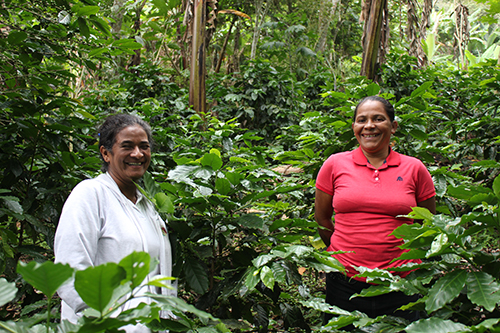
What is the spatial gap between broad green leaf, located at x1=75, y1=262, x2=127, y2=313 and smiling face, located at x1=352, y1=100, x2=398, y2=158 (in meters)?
1.61

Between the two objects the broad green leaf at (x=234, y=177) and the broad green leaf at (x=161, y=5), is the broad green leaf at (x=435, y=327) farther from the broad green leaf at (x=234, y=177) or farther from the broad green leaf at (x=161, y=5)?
the broad green leaf at (x=161, y=5)

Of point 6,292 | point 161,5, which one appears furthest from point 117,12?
point 6,292

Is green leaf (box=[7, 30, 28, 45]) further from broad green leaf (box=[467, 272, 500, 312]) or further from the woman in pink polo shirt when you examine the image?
broad green leaf (box=[467, 272, 500, 312])

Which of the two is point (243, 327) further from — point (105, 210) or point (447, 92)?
point (447, 92)

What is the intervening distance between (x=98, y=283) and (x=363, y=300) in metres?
1.52

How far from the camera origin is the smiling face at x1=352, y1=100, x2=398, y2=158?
6.52ft

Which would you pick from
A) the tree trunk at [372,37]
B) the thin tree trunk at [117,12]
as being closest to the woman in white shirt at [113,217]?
the tree trunk at [372,37]

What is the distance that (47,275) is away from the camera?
639mm

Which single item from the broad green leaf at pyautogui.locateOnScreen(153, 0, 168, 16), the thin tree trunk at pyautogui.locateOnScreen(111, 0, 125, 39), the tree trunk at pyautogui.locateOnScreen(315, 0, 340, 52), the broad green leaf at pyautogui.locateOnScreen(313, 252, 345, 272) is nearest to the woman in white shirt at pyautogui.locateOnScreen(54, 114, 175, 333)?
the broad green leaf at pyautogui.locateOnScreen(313, 252, 345, 272)

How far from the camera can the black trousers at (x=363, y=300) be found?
1.81 m

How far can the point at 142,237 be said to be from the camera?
1545 millimetres

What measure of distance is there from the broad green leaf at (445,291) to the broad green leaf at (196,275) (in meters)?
1.01

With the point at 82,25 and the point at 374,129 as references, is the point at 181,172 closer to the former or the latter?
the point at 374,129

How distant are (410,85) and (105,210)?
15.3 ft
